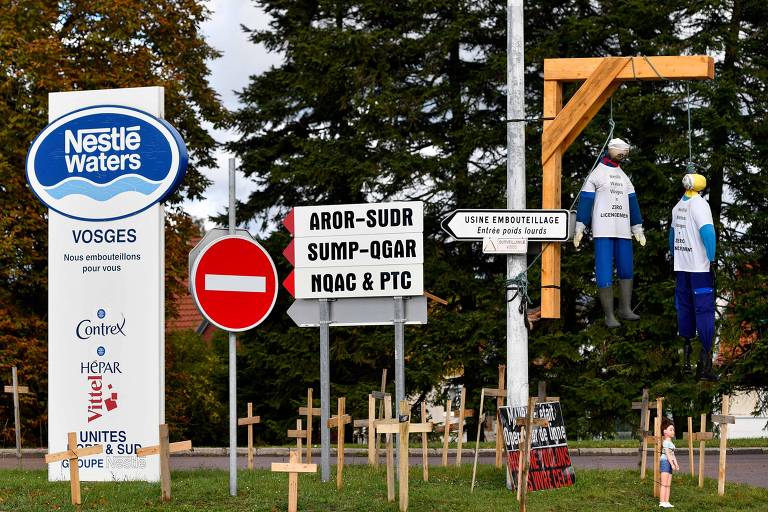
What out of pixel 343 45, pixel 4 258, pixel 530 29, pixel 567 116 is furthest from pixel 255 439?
pixel 567 116

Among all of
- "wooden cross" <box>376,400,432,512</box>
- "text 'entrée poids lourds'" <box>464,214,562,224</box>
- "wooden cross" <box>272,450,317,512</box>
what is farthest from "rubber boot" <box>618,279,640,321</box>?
"wooden cross" <box>272,450,317,512</box>

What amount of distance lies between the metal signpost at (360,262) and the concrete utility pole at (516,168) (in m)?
1.05

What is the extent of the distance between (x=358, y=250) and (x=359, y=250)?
1 cm

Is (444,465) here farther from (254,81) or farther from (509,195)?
(254,81)

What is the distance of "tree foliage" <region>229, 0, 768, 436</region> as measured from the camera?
94.8 ft

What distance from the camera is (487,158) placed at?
32.2m

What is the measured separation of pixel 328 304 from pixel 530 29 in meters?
18.7

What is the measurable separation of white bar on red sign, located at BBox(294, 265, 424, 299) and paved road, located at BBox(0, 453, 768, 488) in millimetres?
4539

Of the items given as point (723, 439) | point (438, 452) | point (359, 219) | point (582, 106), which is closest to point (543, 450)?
point (723, 439)

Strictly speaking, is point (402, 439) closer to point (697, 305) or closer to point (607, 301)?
point (607, 301)

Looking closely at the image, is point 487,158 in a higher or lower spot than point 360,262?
higher

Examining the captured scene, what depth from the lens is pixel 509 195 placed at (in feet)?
45.9

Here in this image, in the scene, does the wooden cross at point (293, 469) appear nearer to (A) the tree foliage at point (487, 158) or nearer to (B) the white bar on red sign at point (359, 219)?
(B) the white bar on red sign at point (359, 219)

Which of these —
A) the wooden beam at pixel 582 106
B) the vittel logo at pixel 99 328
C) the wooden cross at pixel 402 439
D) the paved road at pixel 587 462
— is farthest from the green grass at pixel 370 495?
the wooden beam at pixel 582 106
